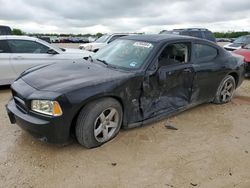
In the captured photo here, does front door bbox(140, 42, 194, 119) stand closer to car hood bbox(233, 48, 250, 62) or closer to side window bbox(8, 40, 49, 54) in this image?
side window bbox(8, 40, 49, 54)

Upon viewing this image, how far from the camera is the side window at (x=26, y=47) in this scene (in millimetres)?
6312

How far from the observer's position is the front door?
3.79m

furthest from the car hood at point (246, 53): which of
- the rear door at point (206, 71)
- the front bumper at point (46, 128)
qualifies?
the front bumper at point (46, 128)

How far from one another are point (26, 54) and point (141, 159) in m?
4.66

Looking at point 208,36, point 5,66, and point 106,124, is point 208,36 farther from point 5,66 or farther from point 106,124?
point 106,124

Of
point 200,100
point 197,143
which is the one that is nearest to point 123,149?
point 197,143

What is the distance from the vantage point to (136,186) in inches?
105

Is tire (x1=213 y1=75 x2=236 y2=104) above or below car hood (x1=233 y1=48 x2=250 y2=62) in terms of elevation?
below

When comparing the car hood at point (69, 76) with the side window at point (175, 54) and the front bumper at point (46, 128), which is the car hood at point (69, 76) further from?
the side window at point (175, 54)

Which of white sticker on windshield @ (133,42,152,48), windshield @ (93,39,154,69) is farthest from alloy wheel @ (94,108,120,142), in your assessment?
white sticker on windshield @ (133,42,152,48)

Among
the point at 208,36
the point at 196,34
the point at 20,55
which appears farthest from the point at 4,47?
the point at 208,36

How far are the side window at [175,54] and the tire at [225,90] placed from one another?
4.34 feet

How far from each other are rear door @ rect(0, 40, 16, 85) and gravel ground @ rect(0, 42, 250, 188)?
224 cm

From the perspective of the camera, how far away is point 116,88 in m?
3.36
